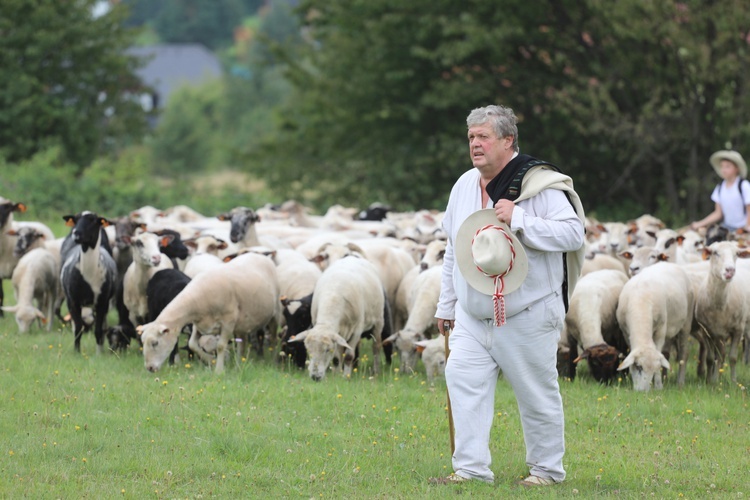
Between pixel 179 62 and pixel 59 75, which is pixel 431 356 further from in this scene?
pixel 179 62

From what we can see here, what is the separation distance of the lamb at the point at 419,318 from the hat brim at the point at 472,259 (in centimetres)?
442

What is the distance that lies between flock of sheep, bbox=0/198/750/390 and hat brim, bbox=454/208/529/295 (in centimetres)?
410

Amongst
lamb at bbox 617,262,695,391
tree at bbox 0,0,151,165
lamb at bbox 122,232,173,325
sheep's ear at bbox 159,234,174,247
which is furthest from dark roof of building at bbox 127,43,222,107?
lamb at bbox 617,262,695,391

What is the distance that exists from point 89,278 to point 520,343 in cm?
674

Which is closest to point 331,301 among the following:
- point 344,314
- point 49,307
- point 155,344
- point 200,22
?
point 344,314

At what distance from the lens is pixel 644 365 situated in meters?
9.98

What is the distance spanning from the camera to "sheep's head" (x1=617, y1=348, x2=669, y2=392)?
32.7 ft

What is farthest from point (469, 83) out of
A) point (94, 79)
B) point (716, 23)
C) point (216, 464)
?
point (216, 464)

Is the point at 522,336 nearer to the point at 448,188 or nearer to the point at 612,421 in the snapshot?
the point at 612,421

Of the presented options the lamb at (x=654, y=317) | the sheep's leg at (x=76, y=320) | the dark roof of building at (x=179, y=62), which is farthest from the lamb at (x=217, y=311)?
the dark roof of building at (x=179, y=62)

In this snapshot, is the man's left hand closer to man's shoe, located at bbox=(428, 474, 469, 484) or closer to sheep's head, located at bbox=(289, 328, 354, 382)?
man's shoe, located at bbox=(428, 474, 469, 484)

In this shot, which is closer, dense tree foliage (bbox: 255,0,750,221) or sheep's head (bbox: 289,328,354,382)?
sheep's head (bbox: 289,328,354,382)

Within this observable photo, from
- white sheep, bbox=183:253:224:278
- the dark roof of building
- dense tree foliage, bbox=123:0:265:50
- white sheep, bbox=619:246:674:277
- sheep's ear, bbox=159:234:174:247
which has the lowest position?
white sheep, bbox=183:253:224:278

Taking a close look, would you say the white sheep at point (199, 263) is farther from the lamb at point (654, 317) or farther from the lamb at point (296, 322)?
the lamb at point (654, 317)
